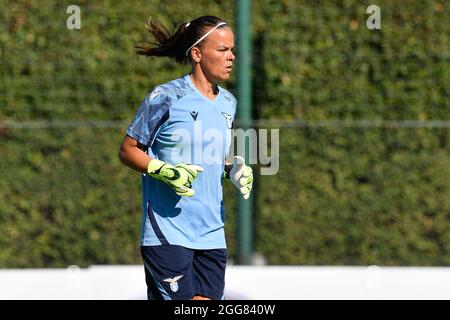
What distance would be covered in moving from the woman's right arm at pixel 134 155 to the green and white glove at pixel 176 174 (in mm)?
34

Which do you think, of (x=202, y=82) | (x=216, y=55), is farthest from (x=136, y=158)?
(x=216, y=55)

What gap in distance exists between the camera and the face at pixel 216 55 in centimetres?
458

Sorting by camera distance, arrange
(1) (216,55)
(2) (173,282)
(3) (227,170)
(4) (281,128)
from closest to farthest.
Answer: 1. (2) (173,282)
2. (1) (216,55)
3. (3) (227,170)
4. (4) (281,128)

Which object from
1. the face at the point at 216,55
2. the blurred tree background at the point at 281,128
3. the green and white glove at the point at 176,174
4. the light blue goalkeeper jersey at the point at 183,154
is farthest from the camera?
the blurred tree background at the point at 281,128

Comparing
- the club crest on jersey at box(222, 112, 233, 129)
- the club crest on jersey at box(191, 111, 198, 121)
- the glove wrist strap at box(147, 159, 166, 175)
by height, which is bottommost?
the glove wrist strap at box(147, 159, 166, 175)

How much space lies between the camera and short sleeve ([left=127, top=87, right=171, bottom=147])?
4.41 m

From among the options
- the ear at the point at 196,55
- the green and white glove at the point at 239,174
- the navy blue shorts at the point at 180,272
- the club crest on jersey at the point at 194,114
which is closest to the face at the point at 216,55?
the ear at the point at 196,55

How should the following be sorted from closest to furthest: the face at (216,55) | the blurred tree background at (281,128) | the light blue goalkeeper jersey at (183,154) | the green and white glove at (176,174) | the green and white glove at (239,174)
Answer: the green and white glove at (176,174)
the light blue goalkeeper jersey at (183,154)
the face at (216,55)
the green and white glove at (239,174)
the blurred tree background at (281,128)

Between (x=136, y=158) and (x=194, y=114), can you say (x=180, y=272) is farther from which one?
(x=194, y=114)

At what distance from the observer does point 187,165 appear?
14.4 ft

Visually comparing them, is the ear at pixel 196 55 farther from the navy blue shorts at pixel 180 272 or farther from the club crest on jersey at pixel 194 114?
the navy blue shorts at pixel 180 272

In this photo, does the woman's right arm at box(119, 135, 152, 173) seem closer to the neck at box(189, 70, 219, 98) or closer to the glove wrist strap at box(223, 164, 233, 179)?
the neck at box(189, 70, 219, 98)

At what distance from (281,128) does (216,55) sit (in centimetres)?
282

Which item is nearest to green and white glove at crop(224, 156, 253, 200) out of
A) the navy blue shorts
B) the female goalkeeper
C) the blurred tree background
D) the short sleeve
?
the female goalkeeper
